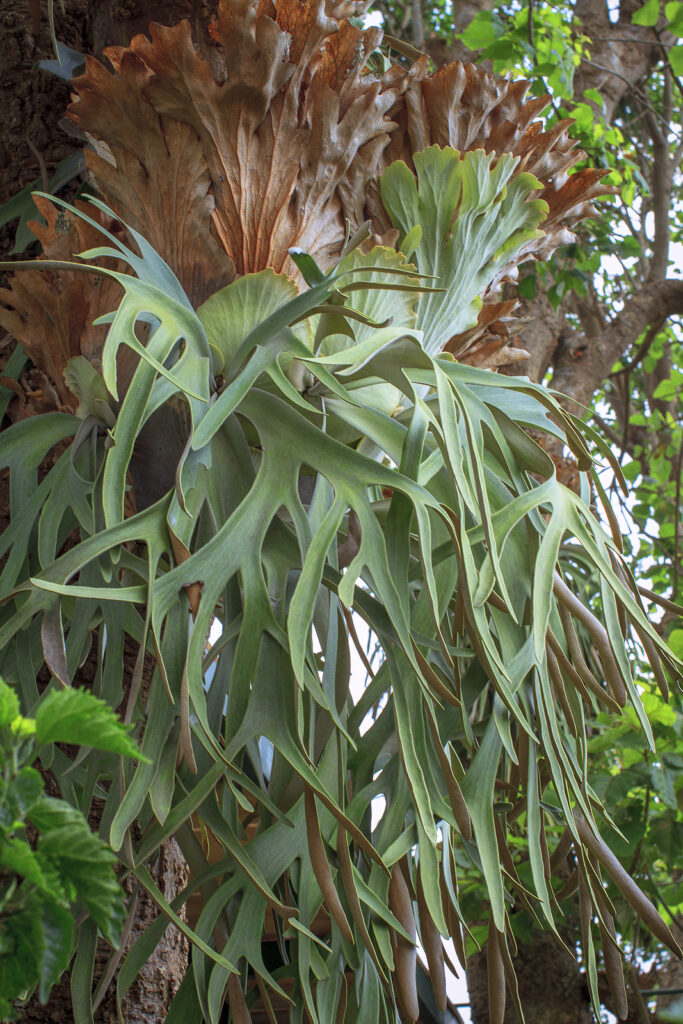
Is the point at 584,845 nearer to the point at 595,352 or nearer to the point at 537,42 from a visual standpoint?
the point at 595,352

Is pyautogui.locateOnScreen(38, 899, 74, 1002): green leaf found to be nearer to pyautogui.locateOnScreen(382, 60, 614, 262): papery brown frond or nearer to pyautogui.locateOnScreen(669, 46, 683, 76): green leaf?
pyautogui.locateOnScreen(382, 60, 614, 262): papery brown frond

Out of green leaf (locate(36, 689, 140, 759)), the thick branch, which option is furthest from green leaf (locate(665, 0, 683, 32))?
green leaf (locate(36, 689, 140, 759))

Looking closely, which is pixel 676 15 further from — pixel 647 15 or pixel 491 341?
pixel 491 341

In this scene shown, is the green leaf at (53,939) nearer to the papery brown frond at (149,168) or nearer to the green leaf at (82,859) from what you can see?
the green leaf at (82,859)

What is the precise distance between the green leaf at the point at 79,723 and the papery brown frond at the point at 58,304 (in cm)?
46

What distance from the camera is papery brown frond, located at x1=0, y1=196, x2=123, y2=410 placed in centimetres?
71

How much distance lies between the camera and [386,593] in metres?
0.59

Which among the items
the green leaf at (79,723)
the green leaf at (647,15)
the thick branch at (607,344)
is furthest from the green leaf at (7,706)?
the green leaf at (647,15)

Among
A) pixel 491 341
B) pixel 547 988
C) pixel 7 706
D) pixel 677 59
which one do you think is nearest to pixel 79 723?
pixel 7 706

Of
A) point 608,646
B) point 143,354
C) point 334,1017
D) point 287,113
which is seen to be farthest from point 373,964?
point 287,113

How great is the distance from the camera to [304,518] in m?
0.64

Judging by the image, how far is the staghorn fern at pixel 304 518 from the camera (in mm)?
588

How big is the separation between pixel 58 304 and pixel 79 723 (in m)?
0.49

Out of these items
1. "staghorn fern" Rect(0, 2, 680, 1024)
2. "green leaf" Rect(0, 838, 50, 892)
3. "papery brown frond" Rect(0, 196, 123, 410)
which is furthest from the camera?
"papery brown frond" Rect(0, 196, 123, 410)
